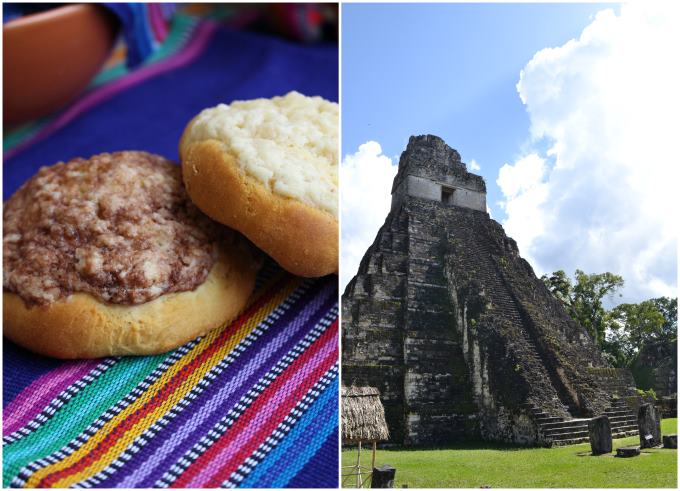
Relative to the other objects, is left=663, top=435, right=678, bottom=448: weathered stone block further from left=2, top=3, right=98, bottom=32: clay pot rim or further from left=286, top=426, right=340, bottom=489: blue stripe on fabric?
left=2, top=3, right=98, bottom=32: clay pot rim

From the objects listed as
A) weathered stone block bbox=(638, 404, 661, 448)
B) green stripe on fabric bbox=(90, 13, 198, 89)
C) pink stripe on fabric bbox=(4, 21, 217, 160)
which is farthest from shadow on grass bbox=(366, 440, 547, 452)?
green stripe on fabric bbox=(90, 13, 198, 89)

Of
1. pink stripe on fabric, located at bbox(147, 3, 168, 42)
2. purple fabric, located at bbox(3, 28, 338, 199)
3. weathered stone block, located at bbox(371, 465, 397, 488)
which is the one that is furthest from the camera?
pink stripe on fabric, located at bbox(147, 3, 168, 42)

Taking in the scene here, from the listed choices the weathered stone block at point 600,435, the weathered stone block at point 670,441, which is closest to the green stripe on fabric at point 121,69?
the weathered stone block at point 600,435

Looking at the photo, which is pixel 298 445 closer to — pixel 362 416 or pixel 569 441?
pixel 362 416

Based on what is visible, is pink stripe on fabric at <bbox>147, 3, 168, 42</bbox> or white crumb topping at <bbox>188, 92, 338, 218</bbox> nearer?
white crumb topping at <bbox>188, 92, 338, 218</bbox>

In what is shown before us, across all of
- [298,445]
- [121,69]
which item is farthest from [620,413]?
[121,69]

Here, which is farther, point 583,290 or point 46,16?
point 46,16
